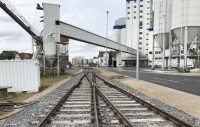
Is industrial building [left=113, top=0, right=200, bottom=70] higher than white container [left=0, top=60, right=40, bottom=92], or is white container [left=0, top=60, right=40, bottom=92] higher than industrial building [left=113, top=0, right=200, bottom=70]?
industrial building [left=113, top=0, right=200, bottom=70]

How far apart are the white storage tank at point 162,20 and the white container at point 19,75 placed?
52.2 m

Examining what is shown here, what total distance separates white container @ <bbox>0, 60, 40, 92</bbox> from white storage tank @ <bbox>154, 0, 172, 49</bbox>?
2056 inches

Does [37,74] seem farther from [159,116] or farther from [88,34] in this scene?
[88,34]

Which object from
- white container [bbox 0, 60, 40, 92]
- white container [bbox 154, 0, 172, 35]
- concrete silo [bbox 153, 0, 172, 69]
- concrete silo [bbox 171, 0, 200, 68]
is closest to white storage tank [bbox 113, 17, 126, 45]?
white container [bbox 154, 0, 172, 35]

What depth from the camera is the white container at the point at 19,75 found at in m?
18.0

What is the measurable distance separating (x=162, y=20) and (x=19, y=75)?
2165 inches

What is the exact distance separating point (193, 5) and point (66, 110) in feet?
168

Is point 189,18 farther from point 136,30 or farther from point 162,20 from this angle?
point 136,30

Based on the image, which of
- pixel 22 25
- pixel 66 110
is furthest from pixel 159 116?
pixel 22 25

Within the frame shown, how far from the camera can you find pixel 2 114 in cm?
1086

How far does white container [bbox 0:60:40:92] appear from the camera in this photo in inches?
709

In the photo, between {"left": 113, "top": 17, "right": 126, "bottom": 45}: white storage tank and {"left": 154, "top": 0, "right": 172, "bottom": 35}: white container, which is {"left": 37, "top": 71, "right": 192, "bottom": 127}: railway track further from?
{"left": 113, "top": 17, "right": 126, "bottom": 45}: white storage tank

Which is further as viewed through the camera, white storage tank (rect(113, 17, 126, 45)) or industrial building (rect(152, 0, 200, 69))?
white storage tank (rect(113, 17, 126, 45))

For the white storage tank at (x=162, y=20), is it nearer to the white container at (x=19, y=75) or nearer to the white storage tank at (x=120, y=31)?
the white container at (x=19, y=75)
